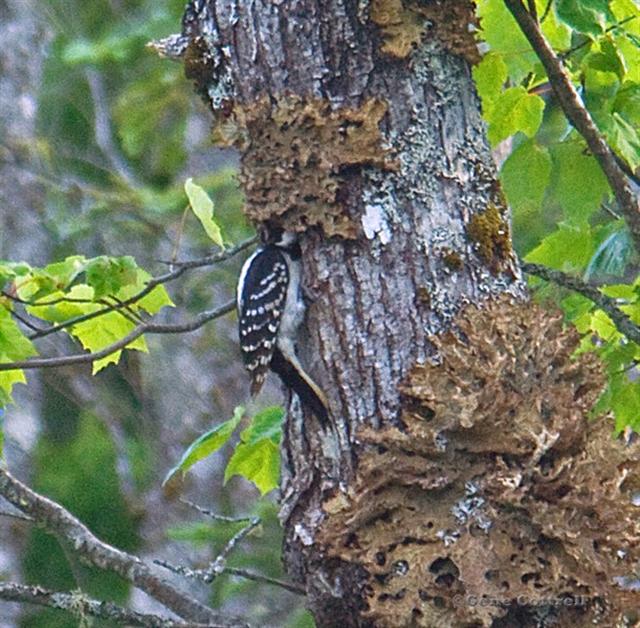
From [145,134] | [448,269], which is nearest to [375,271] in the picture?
[448,269]

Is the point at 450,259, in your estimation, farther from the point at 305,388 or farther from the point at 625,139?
the point at 625,139

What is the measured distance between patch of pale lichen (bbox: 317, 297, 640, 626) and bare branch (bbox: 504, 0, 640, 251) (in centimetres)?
63

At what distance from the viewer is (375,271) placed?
2904mm

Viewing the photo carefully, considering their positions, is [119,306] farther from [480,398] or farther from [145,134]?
[145,134]

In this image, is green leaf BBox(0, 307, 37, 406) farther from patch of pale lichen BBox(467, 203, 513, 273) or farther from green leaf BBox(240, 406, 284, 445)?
patch of pale lichen BBox(467, 203, 513, 273)

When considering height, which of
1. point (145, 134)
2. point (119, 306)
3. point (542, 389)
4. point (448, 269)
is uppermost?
point (145, 134)

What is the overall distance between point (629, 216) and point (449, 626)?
3.85 ft

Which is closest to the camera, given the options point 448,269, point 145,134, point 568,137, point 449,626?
point 449,626

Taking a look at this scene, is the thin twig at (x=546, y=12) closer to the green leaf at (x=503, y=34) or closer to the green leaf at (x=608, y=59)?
the green leaf at (x=503, y=34)

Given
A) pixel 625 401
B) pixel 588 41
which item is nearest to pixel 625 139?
pixel 588 41

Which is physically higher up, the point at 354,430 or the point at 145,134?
the point at 145,134

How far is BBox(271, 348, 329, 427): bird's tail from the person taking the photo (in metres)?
2.87

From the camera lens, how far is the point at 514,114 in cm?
340

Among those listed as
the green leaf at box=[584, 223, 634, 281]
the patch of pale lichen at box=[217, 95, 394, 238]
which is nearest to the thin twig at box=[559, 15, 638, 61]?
the green leaf at box=[584, 223, 634, 281]
